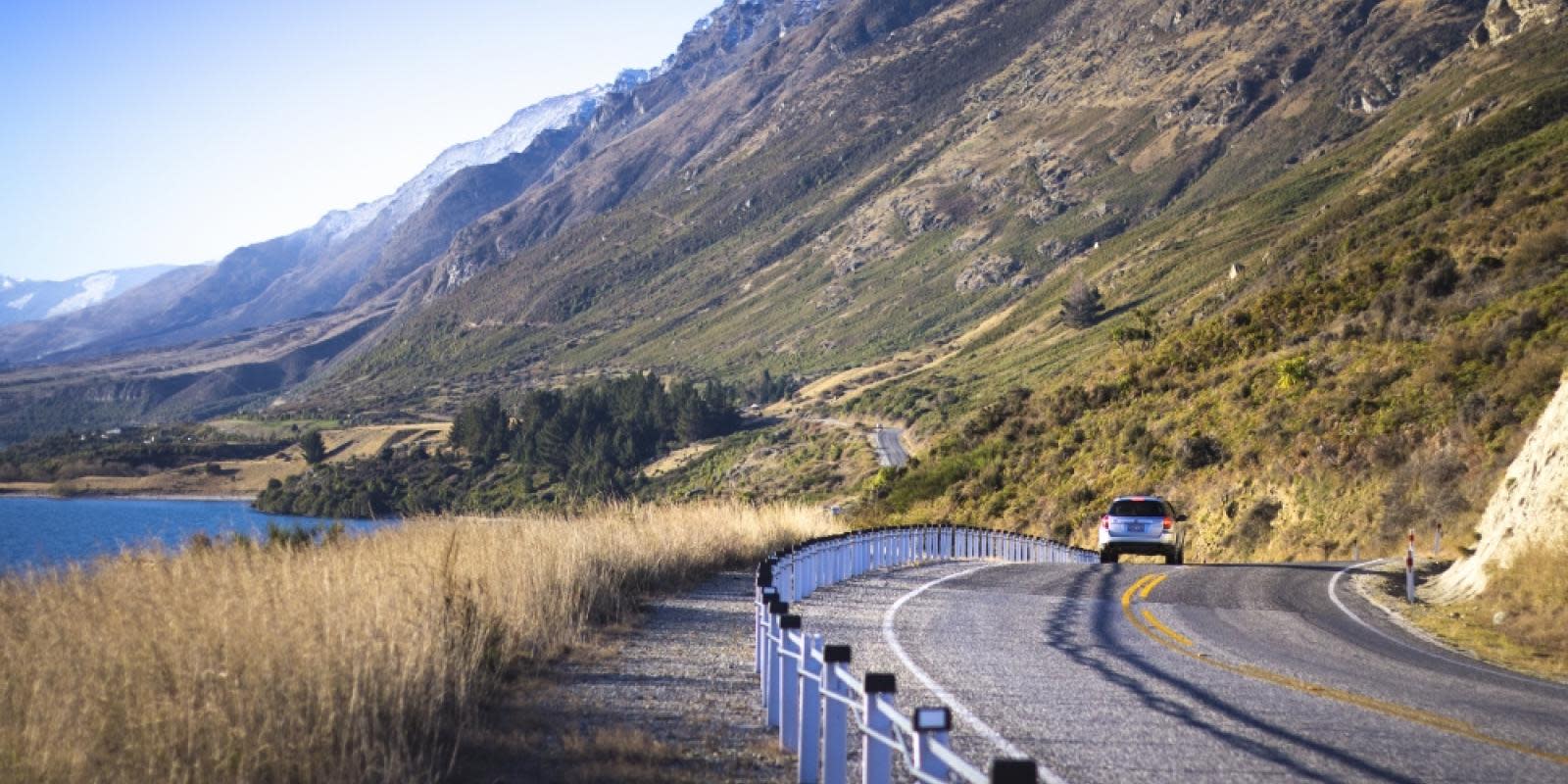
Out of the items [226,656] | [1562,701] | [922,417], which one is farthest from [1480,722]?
[922,417]

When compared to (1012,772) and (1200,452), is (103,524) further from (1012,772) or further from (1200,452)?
(1012,772)

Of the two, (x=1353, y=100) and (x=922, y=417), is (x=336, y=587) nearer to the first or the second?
(x=922, y=417)

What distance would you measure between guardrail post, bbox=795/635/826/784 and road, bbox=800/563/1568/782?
104cm

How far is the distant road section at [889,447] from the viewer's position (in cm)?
7925

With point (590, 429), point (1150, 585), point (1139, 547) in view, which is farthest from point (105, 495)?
point (1150, 585)

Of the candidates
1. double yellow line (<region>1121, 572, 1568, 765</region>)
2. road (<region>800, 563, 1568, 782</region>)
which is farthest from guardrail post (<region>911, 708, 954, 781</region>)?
double yellow line (<region>1121, 572, 1568, 765</region>)

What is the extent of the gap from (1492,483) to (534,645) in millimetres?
22275

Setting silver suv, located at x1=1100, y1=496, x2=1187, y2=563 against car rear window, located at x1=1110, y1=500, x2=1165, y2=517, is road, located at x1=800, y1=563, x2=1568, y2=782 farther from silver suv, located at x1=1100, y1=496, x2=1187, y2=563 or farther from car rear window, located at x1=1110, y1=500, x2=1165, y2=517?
car rear window, located at x1=1110, y1=500, x2=1165, y2=517

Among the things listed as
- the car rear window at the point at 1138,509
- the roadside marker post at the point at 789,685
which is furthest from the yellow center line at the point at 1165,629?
the car rear window at the point at 1138,509

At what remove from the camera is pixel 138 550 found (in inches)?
421

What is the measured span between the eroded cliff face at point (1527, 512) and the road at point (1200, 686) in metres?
1.79

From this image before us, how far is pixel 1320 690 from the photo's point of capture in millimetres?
10094

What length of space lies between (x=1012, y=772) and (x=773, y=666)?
4880 millimetres

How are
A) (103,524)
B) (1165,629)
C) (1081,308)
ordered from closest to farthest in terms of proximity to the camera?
1. (1165,629)
2. (103,524)
3. (1081,308)
